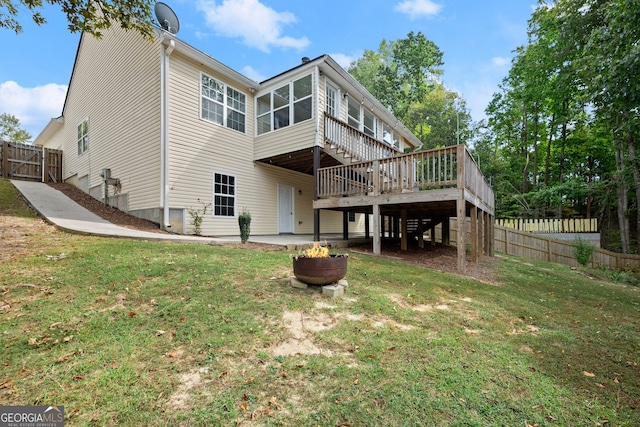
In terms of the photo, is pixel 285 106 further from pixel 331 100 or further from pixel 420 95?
pixel 420 95

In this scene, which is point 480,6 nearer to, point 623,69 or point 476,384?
point 623,69

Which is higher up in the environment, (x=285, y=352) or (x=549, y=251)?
(x=285, y=352)

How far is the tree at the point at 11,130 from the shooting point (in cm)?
2670

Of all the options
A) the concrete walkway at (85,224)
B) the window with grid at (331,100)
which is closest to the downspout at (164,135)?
the concrete walkway at (85,224)

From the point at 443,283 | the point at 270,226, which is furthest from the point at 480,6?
the point at 270,226

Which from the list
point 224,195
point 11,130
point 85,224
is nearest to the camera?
point 85,224

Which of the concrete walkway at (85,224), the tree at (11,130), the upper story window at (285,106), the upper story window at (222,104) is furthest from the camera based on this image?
the tree at (11,130)

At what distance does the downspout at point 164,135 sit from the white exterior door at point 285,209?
4.70 m

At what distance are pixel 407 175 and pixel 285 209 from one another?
6.68 meters

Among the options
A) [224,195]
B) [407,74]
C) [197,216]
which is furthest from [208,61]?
[407,74]

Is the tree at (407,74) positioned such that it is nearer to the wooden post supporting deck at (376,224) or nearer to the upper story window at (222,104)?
the upper story window at (222,104)

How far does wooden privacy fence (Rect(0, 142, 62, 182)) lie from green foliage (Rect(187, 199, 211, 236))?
12.7m

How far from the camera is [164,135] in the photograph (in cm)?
891

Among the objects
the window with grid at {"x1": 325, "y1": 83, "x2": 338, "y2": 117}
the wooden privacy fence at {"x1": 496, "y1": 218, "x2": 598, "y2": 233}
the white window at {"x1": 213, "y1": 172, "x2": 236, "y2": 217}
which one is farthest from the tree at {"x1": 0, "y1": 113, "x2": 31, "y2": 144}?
the wooden privacy fence at {"x1": 496, "y1": 218, "x2": 598, "y2": 233}
